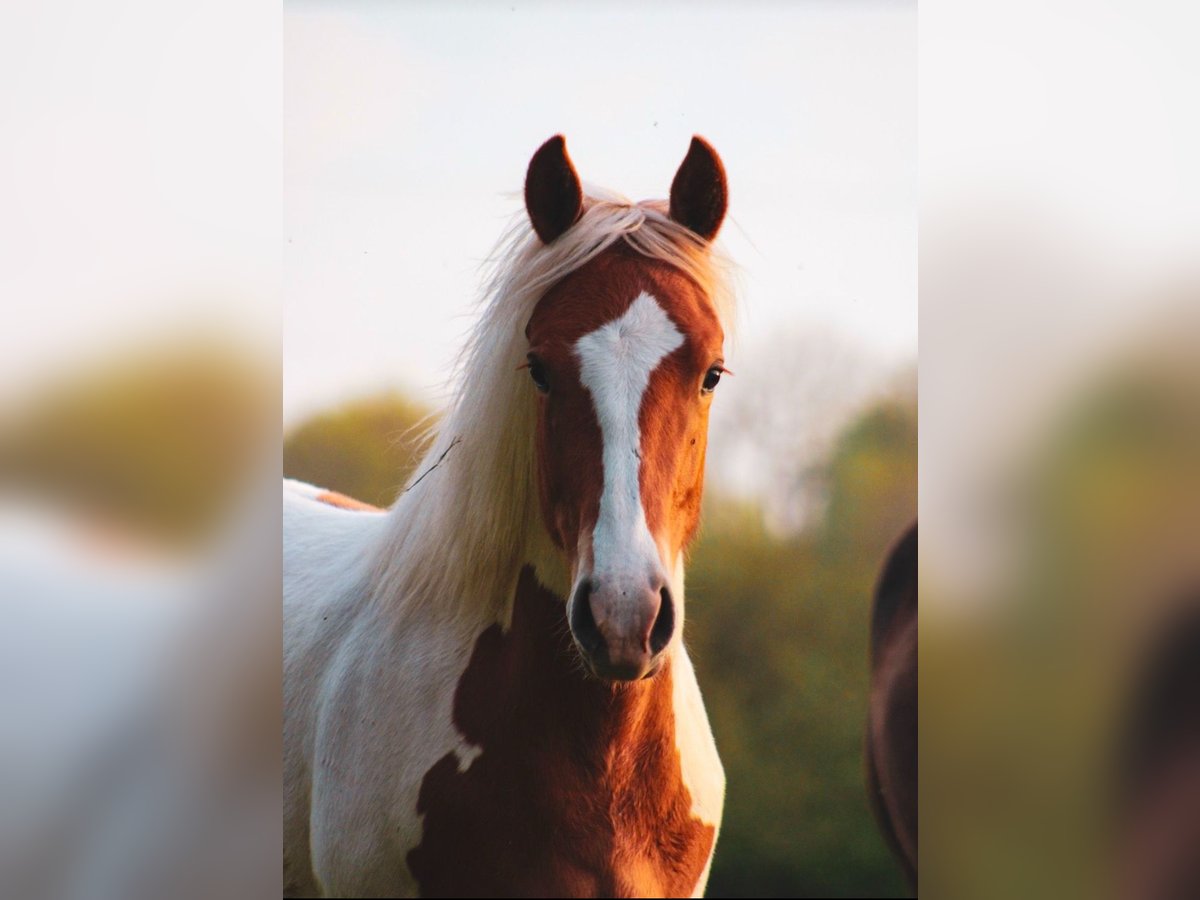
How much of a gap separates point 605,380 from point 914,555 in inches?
41.1

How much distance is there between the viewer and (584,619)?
103 centimetres

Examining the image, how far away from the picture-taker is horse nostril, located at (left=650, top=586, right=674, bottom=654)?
40.6 inches

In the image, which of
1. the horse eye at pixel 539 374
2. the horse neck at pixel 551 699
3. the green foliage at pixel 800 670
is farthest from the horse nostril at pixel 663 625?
the green foliage at pixel 800 670

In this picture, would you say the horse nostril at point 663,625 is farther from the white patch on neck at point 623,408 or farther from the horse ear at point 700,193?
the horse ear at point 700,193

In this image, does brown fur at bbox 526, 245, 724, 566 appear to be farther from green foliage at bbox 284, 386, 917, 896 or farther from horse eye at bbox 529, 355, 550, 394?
green foliage at bbox 284, 386, 917, 896

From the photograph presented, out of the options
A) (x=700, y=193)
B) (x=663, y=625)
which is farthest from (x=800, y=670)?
(x=700, y=193)

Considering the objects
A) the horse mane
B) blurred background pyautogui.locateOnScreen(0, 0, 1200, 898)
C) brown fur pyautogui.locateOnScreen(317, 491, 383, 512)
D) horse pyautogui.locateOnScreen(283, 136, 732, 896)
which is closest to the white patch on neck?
horse pyautogui.locateOnScreen(283, 136, 732, 896)

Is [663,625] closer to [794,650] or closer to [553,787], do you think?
[553,787]

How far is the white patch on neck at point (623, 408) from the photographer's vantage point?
1028mm

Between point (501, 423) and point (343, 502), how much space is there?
75 centimetres

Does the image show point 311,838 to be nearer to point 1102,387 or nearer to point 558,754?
point 558,754

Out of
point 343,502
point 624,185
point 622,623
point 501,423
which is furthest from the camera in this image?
point 343,502

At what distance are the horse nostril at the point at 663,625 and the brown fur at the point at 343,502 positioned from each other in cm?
100

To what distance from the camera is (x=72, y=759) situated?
111cm
